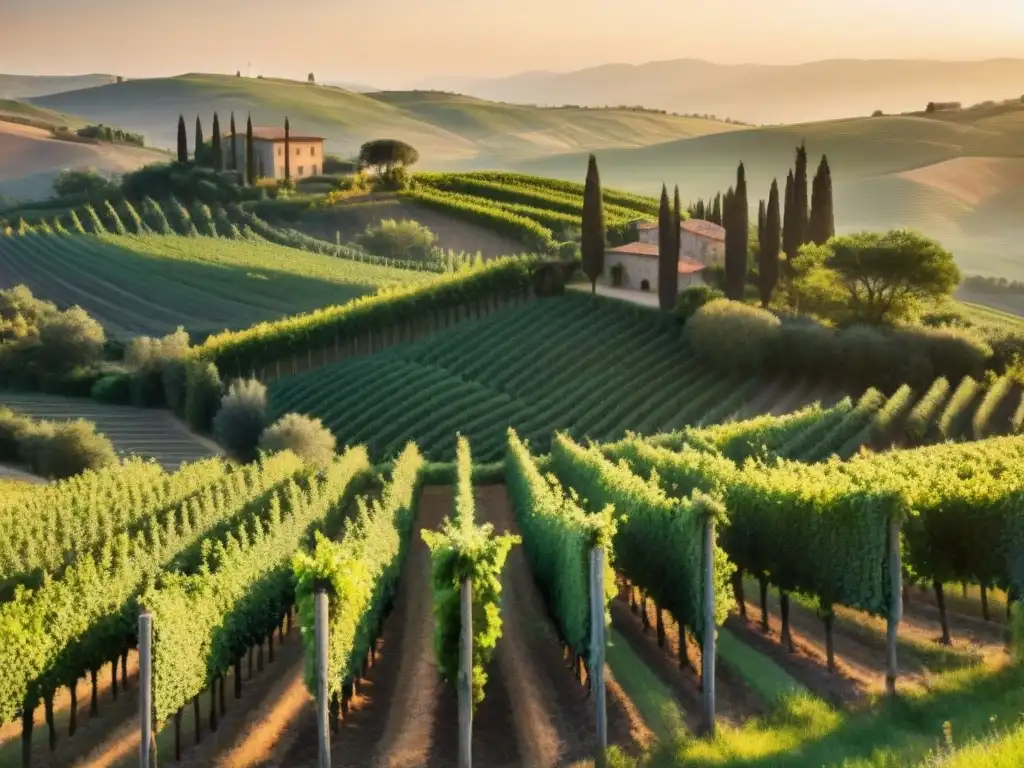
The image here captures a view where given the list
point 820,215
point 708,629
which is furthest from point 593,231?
point 708,629

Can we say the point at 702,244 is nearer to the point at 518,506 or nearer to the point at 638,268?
the point at 638,268

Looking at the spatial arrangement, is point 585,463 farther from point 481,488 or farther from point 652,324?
point 652,324

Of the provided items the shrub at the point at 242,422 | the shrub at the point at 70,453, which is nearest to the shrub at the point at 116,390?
the shrub at the point at 242,422

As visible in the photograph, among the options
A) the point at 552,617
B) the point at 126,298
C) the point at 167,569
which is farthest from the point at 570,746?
the point at 126,298

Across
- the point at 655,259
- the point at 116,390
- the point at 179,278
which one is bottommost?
the point at 116,390

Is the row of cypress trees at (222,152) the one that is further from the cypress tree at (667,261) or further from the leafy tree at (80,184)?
the cypress tree at (667,261)
